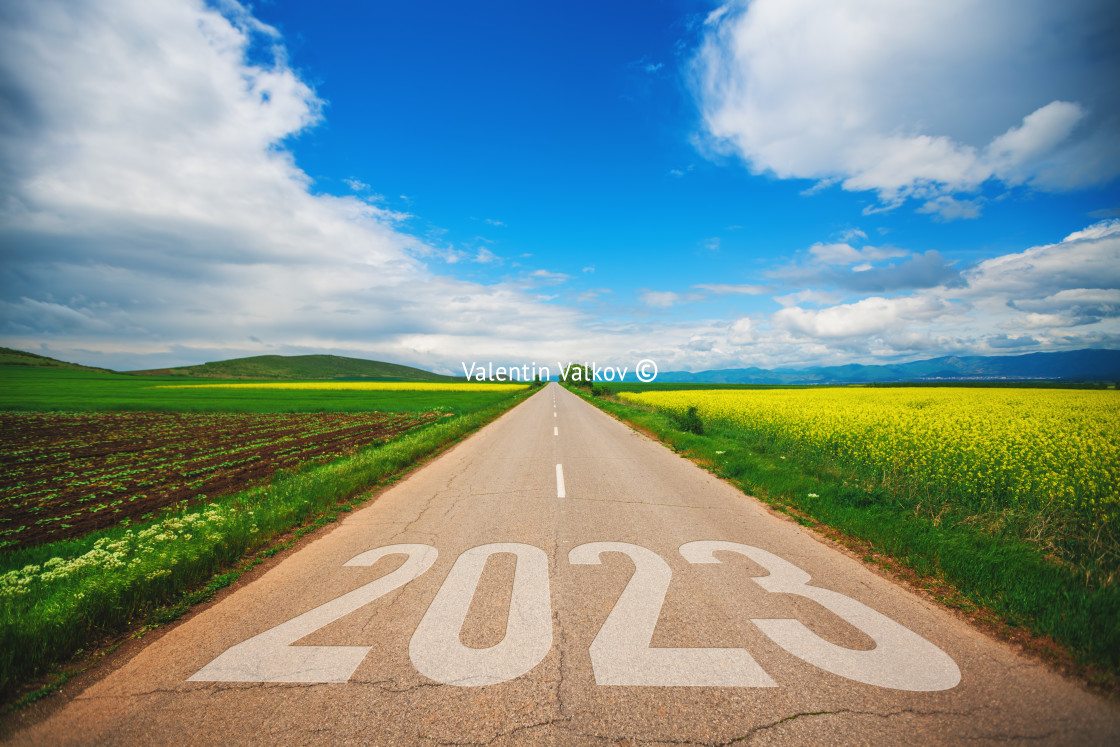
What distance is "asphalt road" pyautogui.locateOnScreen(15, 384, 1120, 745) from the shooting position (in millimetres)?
2670

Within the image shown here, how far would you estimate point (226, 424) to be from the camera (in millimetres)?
23203

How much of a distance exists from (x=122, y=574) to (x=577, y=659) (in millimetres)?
4666

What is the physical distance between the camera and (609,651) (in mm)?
3412

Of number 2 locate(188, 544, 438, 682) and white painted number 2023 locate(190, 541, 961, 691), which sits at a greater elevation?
white painted number 2023 locate(190, 541, 961, 691)

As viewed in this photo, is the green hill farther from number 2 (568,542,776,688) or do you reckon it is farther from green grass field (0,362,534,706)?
number 2 (568,542,776,688)

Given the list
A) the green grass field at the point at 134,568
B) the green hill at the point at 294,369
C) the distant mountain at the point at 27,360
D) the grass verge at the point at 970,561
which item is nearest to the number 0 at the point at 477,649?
the green grass field at the point at 134,568

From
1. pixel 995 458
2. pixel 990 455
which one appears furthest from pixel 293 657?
pixel 990 455

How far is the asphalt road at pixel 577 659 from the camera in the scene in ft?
8.76

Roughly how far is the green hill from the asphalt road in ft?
415

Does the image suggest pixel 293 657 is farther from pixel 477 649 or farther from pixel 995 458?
pixel 995 458

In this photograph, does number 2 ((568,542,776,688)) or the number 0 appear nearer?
number 2 ((568,542,776,688))

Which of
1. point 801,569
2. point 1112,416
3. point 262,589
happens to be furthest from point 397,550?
point 1112,416

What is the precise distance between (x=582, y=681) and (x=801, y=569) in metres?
3.23

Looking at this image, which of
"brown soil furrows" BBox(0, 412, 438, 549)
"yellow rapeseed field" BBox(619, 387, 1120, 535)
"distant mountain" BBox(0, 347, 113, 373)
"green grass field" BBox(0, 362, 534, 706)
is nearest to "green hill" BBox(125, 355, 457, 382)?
"distant mountain" BBox(0, 347, 113, 373)
